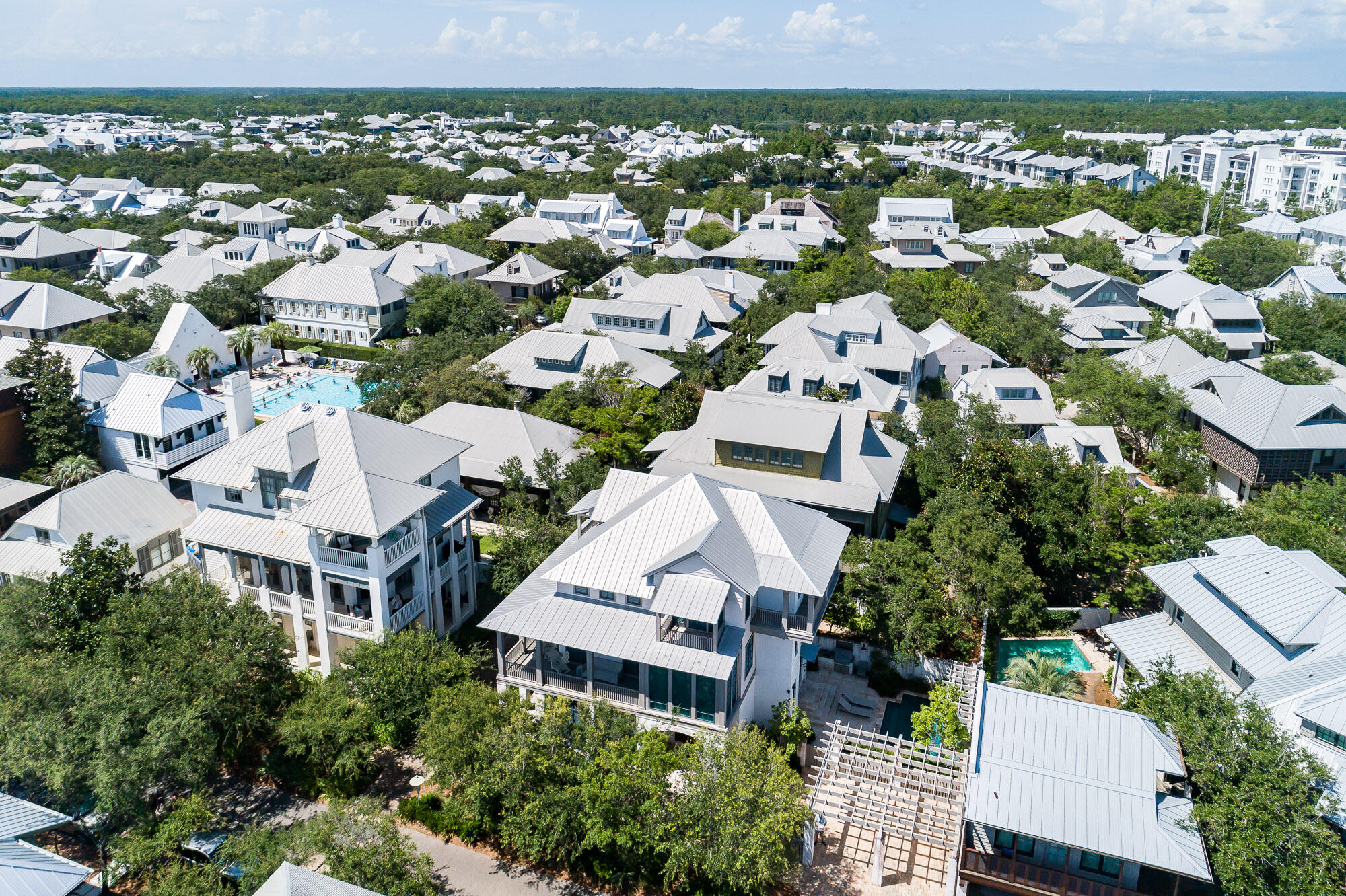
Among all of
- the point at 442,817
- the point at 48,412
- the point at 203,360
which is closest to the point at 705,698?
the point at 442,817

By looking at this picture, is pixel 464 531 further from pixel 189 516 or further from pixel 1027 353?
pixel 1027 353

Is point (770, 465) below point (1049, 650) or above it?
above

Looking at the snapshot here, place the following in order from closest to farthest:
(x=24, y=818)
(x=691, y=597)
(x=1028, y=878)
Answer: (x=24, y=818)
(x=1028, y=878)
(x=691, y=597)

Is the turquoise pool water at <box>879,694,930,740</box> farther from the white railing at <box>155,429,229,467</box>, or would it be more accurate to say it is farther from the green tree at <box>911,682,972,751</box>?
the white railing at <box>155,429,229,467</box>

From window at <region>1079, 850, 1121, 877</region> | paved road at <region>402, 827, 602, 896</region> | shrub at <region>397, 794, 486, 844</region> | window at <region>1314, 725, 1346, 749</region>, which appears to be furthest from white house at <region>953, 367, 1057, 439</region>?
shrub at <region>397, 794, 486, 844</region>

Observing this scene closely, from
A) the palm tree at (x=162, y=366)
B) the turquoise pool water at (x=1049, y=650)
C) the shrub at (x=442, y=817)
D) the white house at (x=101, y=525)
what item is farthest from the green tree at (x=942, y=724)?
the palm tree at (x=162, y=366)

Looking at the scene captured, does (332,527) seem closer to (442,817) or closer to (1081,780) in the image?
(442,817)
